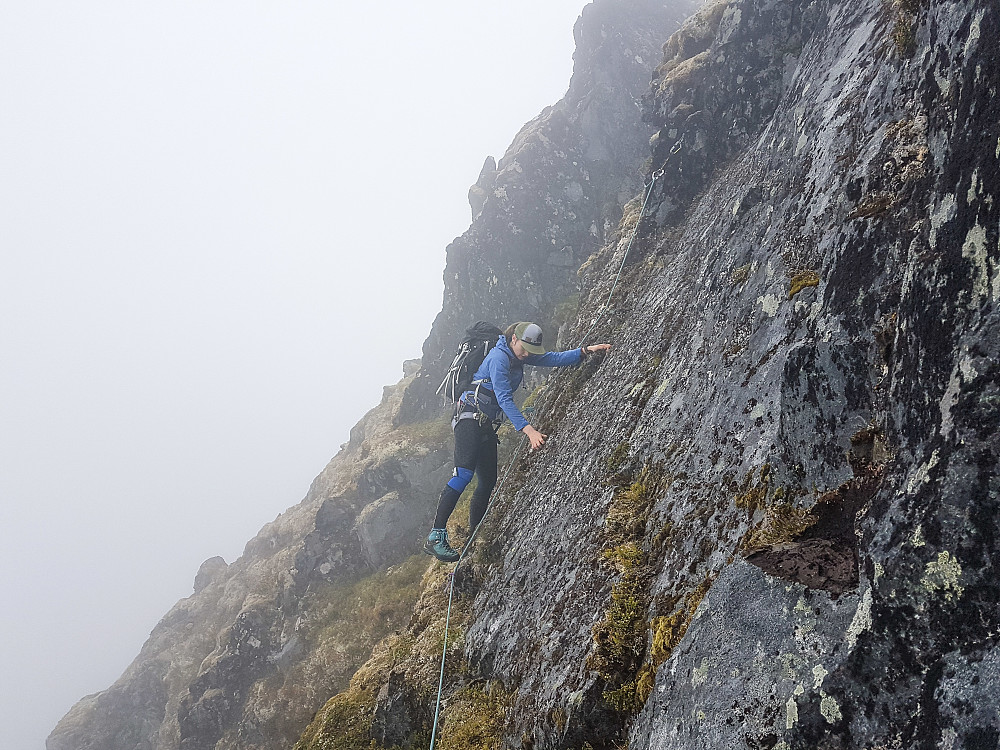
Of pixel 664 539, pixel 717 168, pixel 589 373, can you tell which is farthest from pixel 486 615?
pixel 717 168

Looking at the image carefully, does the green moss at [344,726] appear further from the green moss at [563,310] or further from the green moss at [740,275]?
the green moss at [563,310]

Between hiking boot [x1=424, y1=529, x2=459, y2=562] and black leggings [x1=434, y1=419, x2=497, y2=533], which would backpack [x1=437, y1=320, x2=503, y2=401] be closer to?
black leggings [x1=434, y1=419, x2=497, y2=533]

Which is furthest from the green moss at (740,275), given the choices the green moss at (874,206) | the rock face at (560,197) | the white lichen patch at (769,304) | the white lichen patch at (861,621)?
the rock face at (560,197)

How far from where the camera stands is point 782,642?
327cm

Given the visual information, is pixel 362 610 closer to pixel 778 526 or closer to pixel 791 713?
pixel 778 526

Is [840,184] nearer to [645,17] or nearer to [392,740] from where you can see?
[392,740]

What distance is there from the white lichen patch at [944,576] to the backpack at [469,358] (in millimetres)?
10054

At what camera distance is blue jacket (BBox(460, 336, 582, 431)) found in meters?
10.7

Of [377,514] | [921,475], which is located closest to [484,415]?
[921,475]

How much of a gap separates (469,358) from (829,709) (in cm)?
1029

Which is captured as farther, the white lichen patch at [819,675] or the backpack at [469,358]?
the backpack at [469,358]

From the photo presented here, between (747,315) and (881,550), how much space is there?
376cm

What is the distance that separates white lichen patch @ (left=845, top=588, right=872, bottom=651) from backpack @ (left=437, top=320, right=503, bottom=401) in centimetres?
971

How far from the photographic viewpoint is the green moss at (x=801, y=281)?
4914 mm
